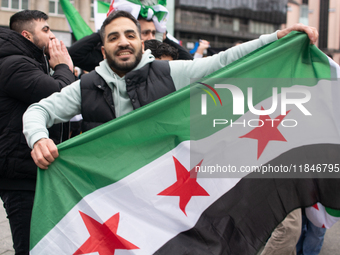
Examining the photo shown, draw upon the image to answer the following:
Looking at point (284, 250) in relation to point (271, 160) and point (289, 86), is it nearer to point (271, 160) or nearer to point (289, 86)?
point (271, 160)

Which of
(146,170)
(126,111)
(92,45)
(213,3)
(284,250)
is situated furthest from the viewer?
(213,3)

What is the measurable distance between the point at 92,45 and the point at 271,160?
7.55 ft

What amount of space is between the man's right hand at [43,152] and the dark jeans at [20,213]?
0.51m

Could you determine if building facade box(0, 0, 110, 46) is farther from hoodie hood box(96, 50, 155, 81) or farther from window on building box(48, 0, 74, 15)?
hoodie hood box(96, 50, 155, 81)

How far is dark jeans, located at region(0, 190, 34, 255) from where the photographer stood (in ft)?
8.13

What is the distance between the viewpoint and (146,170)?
2176 millimetres

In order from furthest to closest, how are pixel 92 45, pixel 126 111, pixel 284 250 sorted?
pixel 92 45 < pixel 284 250 < pixel 126 111

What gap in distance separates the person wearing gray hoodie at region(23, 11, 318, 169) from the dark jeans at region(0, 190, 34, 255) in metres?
0.59

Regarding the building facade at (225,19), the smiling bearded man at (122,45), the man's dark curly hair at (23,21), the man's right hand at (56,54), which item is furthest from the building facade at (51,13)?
the smiling bearded man at (122,45)

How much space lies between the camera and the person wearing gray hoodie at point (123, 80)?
228 cm

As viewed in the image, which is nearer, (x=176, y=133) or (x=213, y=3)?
(x=176, y=133)

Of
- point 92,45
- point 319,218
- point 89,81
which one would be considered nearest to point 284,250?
point 319,218

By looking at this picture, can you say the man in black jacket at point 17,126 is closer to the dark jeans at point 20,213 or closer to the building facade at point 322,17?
the dark jeans at point 20,213

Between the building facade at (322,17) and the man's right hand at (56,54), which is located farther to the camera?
the building facade at (322,17)
